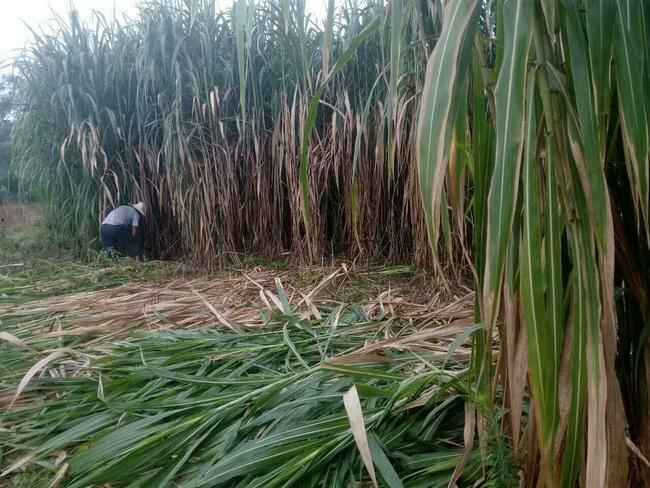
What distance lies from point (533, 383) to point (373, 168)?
1.86 m

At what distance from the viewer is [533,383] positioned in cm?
48

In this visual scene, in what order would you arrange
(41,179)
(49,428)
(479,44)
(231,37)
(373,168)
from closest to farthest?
(479,44) < (49,428) < (373,168) < (231,37) < (41,179)

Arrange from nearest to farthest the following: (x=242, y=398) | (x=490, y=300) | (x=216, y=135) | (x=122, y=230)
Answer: (x=490, y=300), (x=242, y=398), (x=216, y=135), (x=122, y=230)

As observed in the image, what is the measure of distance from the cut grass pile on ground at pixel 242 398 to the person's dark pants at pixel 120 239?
4.29ft

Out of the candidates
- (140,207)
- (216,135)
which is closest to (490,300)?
(216,135)

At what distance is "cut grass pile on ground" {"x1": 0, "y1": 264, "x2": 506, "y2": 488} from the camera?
0.80 meters

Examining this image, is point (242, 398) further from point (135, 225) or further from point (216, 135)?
point (135, 225)

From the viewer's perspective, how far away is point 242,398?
0.96 m

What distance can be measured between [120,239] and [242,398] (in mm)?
2350

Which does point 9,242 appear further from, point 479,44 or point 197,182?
point 479,44

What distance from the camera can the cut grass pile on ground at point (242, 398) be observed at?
798 mm

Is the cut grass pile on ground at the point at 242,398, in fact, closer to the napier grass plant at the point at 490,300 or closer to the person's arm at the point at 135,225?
the napier grass plant at the point at 490,300

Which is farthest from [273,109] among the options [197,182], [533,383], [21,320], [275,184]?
[533,383]

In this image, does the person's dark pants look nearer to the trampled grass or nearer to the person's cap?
the person's cap
